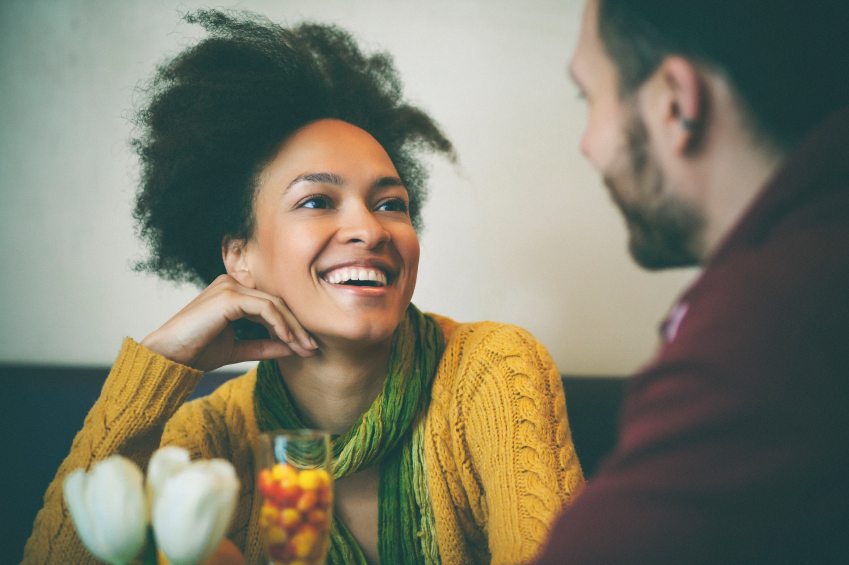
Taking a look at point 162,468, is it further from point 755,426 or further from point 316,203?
point 316,203

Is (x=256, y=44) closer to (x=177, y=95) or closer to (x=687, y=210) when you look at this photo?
(x=177, y=95)

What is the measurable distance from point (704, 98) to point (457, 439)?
78 cm

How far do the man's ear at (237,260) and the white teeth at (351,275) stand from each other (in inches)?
8.8

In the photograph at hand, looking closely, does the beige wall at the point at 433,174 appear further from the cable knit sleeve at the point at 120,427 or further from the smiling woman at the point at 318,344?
the cable knit sleeve at the point at 120,427

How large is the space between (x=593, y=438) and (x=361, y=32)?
1.15m

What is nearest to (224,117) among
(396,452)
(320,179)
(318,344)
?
(320,179)

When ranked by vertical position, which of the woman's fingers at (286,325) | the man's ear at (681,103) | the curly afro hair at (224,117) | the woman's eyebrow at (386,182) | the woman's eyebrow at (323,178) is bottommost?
the woman's fingers at (286,325)

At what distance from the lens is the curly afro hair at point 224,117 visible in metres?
1.22

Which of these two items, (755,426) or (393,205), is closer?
(755,426)

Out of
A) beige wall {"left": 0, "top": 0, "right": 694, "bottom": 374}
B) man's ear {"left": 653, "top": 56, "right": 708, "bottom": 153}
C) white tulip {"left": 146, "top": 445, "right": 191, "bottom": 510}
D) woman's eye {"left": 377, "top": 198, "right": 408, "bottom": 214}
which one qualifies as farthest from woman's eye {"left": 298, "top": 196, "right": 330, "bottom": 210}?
man's ear {"left": 653, "top": 56, "right": 708, "bottom": 153}

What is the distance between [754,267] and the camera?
1.43 feet

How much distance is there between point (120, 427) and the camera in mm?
984

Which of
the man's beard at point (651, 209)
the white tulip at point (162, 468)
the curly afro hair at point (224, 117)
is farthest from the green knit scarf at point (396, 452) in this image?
the man's beard at point (651, 209)

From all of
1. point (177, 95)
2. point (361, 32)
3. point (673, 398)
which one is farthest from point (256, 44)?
point (673, 398)
